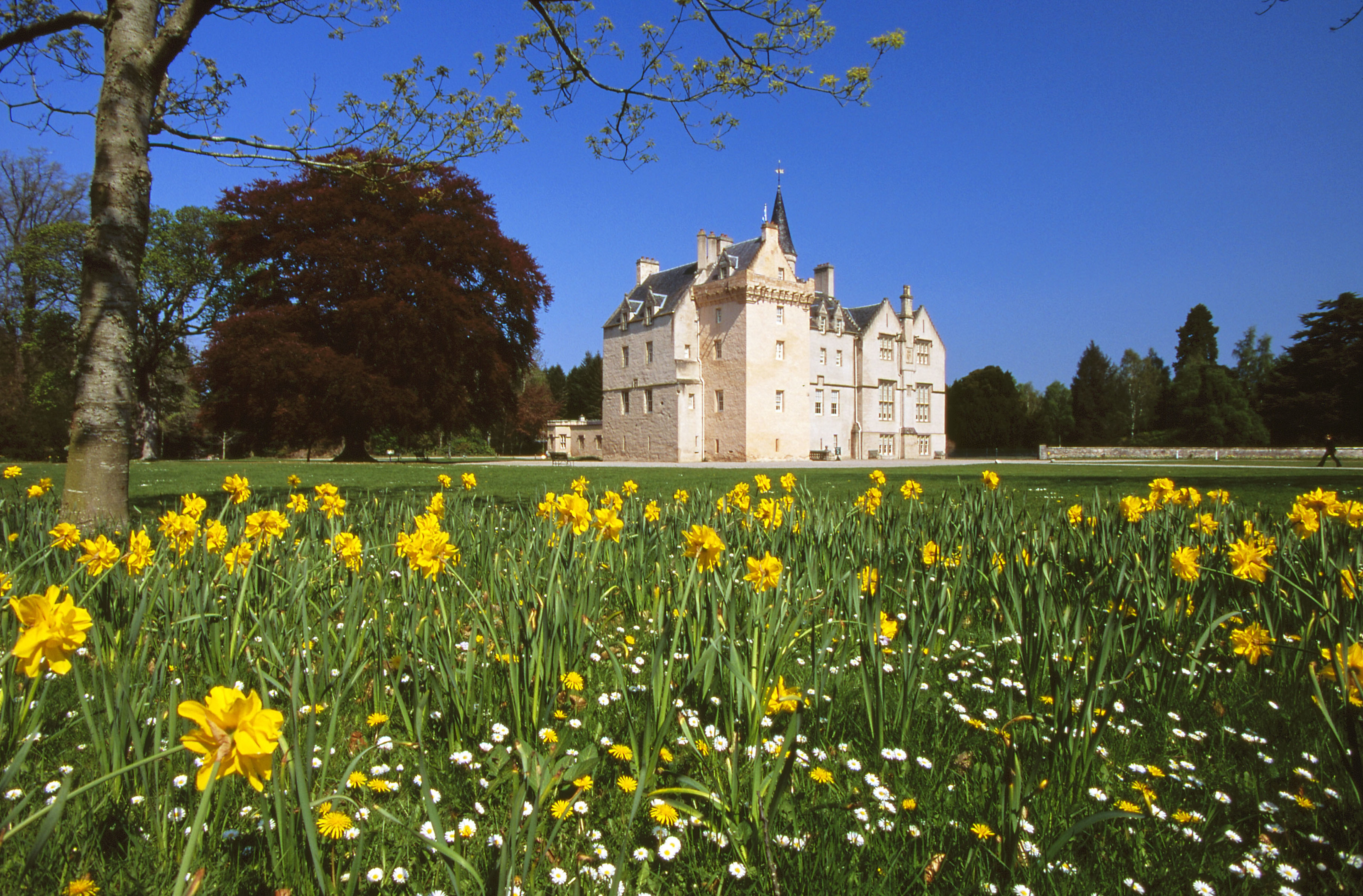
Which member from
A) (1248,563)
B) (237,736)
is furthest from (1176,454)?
(237,736)

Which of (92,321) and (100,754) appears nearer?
(100,754)

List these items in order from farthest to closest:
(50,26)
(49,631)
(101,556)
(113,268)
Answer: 1. (50,26)
2. (113,268)
3. (101,556)
4. (49,631)

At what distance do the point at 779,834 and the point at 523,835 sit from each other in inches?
25.1

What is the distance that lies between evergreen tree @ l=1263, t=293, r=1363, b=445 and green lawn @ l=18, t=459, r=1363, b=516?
33046mm

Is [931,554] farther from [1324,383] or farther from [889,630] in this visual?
[1324,383]

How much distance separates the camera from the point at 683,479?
54.4 ft

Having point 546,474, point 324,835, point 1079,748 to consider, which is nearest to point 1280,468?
point 546,474

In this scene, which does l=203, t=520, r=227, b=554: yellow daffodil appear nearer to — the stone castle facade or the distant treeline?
the stone castle facade

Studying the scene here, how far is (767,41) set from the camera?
6832 millimetres

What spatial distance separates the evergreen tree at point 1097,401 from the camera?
→ 2857 inches

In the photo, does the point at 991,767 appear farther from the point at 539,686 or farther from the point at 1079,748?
the point at 539,686

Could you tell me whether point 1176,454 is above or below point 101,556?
below

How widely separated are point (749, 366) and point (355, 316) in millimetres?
21306

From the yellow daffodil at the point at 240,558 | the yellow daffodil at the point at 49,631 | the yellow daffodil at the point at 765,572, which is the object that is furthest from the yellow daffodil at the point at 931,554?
the yellow daffodil at the point at 49,631
